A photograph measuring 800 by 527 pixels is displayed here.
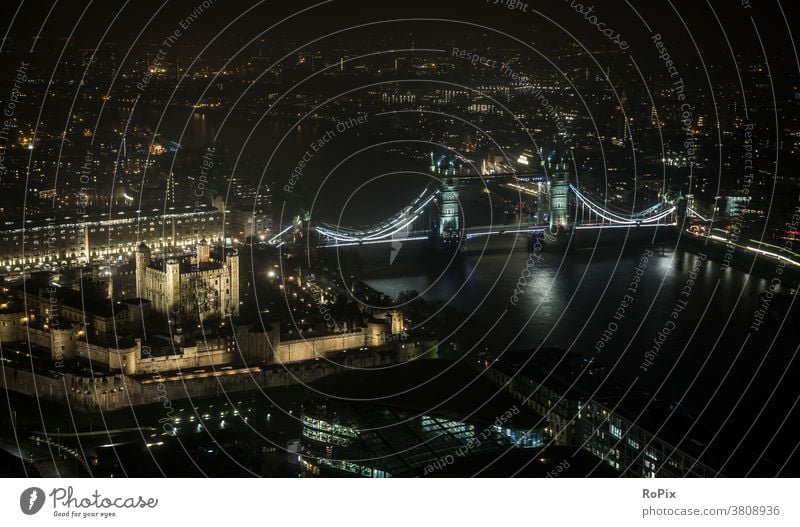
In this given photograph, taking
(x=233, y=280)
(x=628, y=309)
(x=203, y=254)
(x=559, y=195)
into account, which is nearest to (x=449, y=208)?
(x=559, y=195)

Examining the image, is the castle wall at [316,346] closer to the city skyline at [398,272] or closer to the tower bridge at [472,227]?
the city skyline at [398,272]

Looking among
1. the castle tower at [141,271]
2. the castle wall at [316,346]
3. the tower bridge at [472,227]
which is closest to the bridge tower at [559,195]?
the tower bridge at [472,227]

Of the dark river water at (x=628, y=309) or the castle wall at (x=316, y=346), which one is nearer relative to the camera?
the dark river water at (x=628, y=309)

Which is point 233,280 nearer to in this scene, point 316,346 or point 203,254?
point 203,254

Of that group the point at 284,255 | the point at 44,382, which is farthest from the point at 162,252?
the point at 44,382

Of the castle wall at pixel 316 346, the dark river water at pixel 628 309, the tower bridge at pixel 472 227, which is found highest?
the tower bridge at pixel 472 227

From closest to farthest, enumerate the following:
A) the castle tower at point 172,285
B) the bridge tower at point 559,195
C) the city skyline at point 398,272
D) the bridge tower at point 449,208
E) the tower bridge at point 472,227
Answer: the city skyline at point 398,272
the castle tower at point 172,285
the tower bridge at point 472,227
the bridge tower at point 449,208
the bridge tower at point 559,195

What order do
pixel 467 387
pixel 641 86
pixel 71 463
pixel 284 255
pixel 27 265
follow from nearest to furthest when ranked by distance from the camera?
pixel 71 463, pixel 467 387, pixel 27 265, pixel 284 255, pixel 641 86

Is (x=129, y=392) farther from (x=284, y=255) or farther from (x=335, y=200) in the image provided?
(x=335, y=200)

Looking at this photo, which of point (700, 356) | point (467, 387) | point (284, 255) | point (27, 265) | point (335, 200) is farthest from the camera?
point (335, 200)
